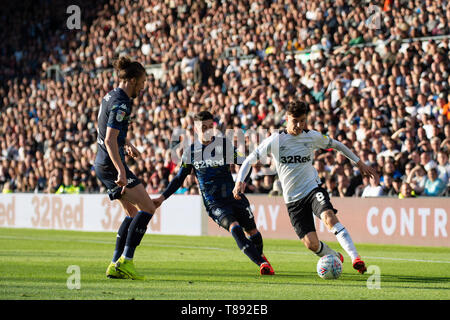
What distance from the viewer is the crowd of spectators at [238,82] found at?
19078 mm

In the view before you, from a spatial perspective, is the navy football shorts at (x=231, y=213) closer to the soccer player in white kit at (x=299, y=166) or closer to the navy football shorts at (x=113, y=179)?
the soccer player in white kit at (x=299, y=166)

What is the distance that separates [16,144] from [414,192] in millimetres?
17923

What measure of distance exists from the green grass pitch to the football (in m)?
0.10

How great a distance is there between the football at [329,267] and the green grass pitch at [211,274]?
0.10 m

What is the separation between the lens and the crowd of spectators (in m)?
19.1

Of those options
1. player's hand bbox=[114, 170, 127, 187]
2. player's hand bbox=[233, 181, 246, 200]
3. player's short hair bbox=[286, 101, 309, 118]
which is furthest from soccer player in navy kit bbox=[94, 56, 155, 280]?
player's short hair bbox=[286, 101, 309, 118]

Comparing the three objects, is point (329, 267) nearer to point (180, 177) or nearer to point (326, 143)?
point (326, 143)

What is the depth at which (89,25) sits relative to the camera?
35.9 m

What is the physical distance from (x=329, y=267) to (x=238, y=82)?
50.1ft

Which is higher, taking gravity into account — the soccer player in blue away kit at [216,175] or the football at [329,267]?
the soccer player in blue away kit at [216,175]

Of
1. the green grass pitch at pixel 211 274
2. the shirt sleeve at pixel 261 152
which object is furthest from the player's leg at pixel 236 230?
the shirt sleeve at pixel 261 152

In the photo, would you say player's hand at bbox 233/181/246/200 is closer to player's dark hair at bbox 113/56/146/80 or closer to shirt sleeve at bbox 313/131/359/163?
shirt sleeve at bbox 313/131/359/163

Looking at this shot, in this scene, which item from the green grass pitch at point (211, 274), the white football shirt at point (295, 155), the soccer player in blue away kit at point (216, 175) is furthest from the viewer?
the soccer player in blue away kit at point (216, 175)
